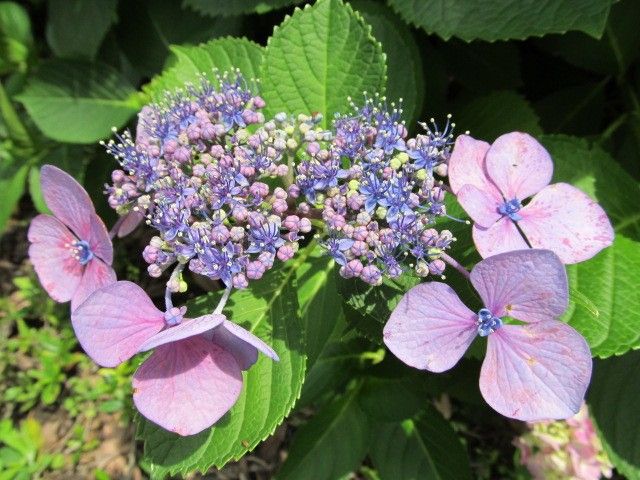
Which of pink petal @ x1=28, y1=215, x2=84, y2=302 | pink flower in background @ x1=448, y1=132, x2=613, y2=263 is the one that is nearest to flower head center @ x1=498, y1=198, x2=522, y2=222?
pink flower in background @ x1=448, y1=132, x2=613, y2=263

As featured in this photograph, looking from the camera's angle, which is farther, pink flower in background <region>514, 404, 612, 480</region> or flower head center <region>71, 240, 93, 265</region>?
pink flower in background <region>514, 404, 612, 480</region>

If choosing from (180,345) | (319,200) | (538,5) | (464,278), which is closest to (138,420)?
(180,345)

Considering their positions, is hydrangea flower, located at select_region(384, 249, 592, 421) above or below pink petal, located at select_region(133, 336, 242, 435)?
above

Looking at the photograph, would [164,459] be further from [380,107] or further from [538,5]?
[538,5]

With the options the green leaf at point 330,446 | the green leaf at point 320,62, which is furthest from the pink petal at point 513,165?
the green leaf at point 330,446

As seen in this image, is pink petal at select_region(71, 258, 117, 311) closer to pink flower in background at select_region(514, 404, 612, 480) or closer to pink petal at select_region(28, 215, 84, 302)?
pink petal at select_region(28, 215, 84, 302)

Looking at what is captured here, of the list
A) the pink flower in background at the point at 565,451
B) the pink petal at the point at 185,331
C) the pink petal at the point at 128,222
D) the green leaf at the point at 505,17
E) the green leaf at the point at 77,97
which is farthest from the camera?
the green leaf at the point at 77,97

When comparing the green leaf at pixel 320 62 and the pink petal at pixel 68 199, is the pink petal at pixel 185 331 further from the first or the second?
the green leaf at pixel 320 62
